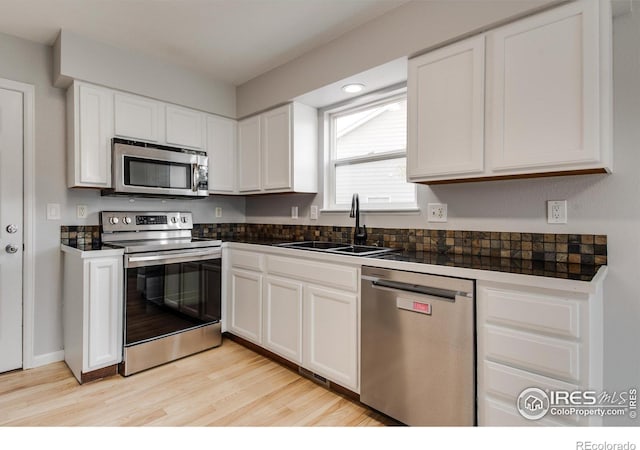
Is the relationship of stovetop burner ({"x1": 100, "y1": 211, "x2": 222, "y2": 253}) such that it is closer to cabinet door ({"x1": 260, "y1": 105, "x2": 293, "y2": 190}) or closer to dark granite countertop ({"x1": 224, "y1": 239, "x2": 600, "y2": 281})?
cabinet door ({"x1": 260, "y1": 105, "x2": 293, "y2": 190})

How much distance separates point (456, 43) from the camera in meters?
1.86

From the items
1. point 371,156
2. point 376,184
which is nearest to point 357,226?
point 376,184

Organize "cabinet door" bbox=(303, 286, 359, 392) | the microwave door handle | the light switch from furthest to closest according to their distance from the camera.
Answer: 1. the microwave door handle
2. the light switch
3. "cabinet door" bbox=(303, 286, 359, 392)

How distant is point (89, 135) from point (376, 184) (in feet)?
7.11

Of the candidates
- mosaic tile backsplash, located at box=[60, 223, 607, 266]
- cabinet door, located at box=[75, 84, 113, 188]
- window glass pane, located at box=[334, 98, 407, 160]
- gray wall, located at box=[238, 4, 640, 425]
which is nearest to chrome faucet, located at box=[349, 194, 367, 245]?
mosaic tile backsplash, located at box=[60, 223, 607, 266]

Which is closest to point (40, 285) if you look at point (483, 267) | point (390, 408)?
point (390, 408)

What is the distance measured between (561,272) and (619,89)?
3.18 feet

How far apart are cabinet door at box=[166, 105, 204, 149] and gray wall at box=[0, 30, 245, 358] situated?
756 millimetres

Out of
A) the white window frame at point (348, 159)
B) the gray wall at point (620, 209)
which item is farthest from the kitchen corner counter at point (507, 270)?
the white window frame at point (348, 159)

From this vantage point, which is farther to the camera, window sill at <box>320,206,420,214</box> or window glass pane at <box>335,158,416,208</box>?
window glass pane at <box>335,158,416,208</box>

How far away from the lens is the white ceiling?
209 cm

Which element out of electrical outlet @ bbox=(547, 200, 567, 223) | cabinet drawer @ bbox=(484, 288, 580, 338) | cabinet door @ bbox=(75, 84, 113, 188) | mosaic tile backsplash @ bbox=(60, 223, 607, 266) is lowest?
cabinet drawer @ bbox=(484, 288, 580, 338)

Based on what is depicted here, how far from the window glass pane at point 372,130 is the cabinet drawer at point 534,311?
55.7 inches

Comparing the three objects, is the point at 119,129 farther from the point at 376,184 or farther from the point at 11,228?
the point at 376,184
